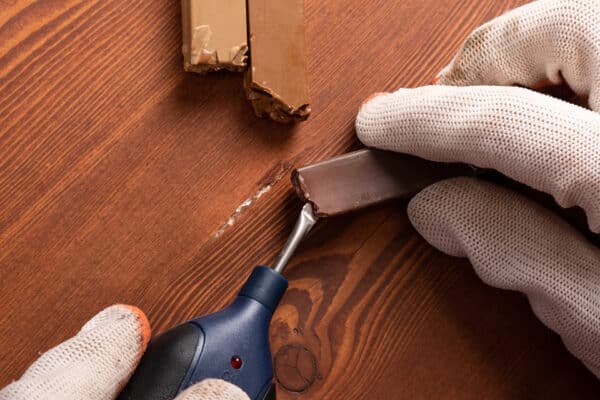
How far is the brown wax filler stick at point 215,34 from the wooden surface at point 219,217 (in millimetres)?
37

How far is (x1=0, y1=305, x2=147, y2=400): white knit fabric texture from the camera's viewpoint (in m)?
0.55

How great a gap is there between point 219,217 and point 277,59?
0.17 m

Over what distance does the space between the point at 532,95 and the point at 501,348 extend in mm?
266

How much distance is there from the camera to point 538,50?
63cm

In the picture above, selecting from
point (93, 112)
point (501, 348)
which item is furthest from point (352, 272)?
point (93, 112)


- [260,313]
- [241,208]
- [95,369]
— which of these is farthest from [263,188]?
[95,369]

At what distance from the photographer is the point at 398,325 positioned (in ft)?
2.25

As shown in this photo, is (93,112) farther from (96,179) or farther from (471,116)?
(471,116)

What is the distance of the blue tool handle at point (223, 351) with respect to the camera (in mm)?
579

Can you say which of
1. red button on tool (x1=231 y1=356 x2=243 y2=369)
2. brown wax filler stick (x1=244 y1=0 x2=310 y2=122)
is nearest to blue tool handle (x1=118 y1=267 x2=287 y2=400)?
red button on tool (x1=231 y1=356 x2=243 y2=369)

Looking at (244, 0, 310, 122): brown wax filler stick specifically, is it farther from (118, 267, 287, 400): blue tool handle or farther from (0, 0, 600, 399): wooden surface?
(118, 267, 287, 400): blue tool handle

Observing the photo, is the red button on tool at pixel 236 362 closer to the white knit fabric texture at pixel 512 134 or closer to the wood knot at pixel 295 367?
the wood knot at pixel 295 367

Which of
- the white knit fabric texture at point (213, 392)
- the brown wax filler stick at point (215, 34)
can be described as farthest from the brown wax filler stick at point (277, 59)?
the white knit fabric texture at point (213, 392)

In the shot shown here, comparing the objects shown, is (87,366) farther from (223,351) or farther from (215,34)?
(215,34)
